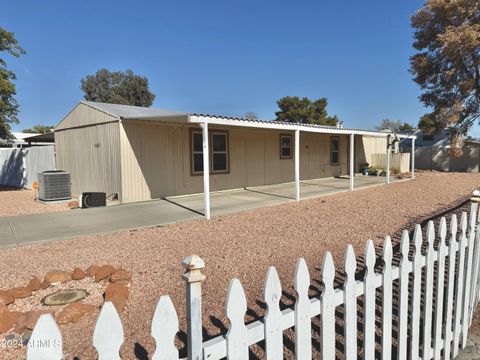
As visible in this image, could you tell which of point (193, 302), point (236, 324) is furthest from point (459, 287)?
point (193, 302)

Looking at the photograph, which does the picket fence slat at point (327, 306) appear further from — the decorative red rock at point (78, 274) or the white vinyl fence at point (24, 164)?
the white vinyl fence at point (24, 164)

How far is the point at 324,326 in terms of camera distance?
1.74 m

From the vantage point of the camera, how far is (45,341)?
1.04m

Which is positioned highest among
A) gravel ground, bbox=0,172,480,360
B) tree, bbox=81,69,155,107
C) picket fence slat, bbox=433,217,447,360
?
tree, bbox=81,69,155,107

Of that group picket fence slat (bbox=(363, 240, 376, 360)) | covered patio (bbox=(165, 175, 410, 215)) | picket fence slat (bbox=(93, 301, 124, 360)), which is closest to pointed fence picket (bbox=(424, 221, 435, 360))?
picket fence slat (bbox=(363, 240, 376, 360))

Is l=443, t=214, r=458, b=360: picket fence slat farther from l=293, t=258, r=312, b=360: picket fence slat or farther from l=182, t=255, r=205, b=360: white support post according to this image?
l=182, t=255, r=205, b=360: white support post

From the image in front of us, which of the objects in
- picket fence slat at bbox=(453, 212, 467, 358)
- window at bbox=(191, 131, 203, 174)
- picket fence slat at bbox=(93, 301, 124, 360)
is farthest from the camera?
window at bbox=(191, 131, 203, 174)

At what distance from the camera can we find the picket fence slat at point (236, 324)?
4.59 feet

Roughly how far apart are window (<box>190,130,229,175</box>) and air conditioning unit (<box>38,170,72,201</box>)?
4256mm

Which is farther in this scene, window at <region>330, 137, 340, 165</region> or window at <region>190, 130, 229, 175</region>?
window at <region>330, 137, 340, 165</region>

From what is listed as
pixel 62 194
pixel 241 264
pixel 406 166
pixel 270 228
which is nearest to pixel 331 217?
pixel 270 228

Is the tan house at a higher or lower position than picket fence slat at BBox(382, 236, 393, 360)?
higher

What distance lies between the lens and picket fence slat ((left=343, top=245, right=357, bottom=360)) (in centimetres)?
183

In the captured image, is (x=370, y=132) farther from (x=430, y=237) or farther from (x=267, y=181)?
(x=430, y=237)
